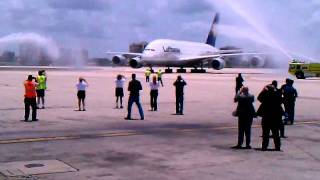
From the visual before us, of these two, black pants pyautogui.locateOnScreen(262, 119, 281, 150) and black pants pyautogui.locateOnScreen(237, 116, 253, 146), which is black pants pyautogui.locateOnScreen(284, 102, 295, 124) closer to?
black pants pyautogui.locateOnScreen(237, 116, 253, 146)

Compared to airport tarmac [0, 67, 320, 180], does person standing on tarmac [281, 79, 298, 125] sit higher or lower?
higher

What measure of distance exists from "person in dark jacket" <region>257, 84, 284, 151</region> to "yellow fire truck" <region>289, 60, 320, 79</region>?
49.3 meters

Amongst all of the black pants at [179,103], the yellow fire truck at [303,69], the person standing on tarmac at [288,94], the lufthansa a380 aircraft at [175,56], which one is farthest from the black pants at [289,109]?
the lufthansa a380 aircraft at [175,56]

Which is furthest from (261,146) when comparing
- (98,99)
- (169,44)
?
(169,44)

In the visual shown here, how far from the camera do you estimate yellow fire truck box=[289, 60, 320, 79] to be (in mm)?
59719

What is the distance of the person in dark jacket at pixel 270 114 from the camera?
11945mm

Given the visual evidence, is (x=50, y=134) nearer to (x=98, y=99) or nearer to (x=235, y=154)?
(x=235, y=154)

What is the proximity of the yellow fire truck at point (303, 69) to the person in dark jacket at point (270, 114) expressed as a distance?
1940 inches

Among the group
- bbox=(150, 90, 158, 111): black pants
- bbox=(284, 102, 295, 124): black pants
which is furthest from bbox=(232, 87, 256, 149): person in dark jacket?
bbox=(150, 90, 158, 111): black pants

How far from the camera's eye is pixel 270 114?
1199 cm

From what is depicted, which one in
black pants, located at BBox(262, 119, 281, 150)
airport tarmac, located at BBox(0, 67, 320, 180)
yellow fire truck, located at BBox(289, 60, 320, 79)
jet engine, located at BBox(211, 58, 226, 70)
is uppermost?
jet engine, located at BBox(211, 58, 226, 70)

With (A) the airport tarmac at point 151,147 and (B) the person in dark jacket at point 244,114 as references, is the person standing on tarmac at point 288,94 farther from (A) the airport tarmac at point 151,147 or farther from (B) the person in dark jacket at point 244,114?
(B) the person in dark jacket at point 244,114

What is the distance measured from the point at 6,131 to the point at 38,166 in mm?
5138

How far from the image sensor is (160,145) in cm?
1246
